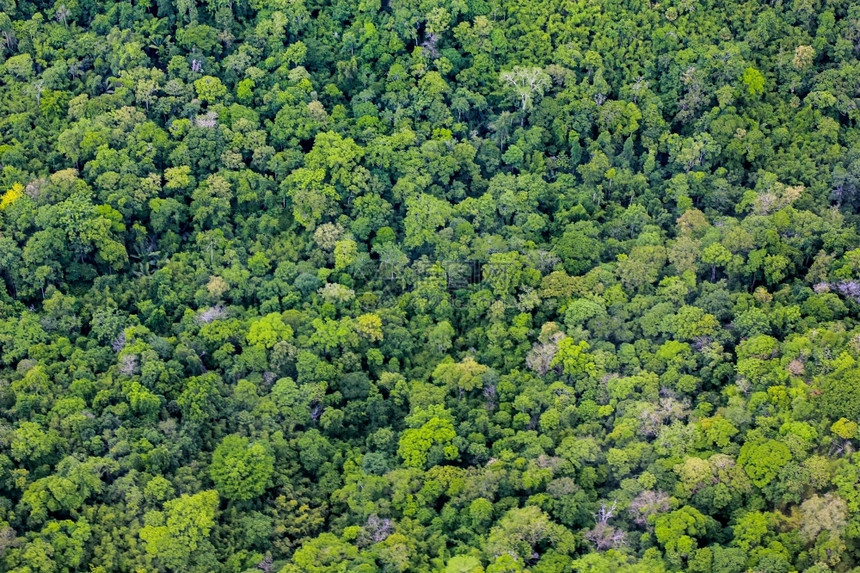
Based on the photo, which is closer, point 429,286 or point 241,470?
point 241,470

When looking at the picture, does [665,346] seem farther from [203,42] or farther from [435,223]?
[203,42]

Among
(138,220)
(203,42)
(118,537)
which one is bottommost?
(118,537)

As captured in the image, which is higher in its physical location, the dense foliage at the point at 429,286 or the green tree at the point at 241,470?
the dense foliage at the point at 429,286

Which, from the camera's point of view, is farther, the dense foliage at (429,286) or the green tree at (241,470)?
the green tree at (241,470)

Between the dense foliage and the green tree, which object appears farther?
the green tree

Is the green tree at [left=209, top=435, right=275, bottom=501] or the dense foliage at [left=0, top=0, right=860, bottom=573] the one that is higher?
the dense foliage at [left=0, top=0, right=860, bottom=573]

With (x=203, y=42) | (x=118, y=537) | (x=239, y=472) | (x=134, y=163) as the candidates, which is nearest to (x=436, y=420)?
(x=239, y=472)

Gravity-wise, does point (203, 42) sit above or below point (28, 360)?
above

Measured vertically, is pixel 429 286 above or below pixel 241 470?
above
